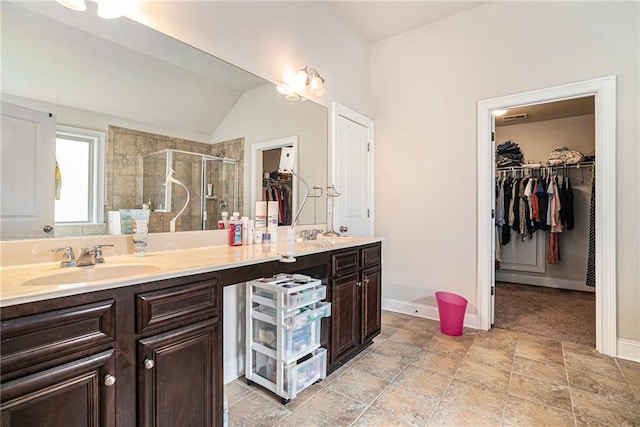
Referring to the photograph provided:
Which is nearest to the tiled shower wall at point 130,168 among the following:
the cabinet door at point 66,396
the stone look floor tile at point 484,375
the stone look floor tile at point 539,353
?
the cabinet door at point 66,396

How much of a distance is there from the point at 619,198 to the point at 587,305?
1.92 m

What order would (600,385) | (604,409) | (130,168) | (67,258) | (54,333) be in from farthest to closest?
(600,385)
(604,409)
(130,168)
(67,258)
(54,333)

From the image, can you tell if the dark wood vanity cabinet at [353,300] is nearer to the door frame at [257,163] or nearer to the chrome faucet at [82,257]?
the door frame at [257,163]

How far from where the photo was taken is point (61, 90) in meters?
1.33

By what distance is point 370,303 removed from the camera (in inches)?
94.4

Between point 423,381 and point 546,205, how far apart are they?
3.50m

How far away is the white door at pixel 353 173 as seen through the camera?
300cm

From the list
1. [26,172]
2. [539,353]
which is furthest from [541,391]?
[26,172]

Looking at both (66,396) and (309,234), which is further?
(309,234)

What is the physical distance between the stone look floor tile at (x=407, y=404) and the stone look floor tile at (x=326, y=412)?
0.43 ft

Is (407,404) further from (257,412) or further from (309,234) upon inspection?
(309,234)

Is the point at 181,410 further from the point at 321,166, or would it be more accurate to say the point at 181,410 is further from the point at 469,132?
the point at 469,132

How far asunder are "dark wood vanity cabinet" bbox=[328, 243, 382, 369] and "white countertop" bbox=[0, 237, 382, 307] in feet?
1.02

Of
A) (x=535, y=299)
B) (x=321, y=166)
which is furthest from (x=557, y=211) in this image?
(x=321, y=166)
